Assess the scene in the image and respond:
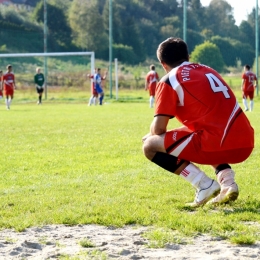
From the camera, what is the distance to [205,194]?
18.2 ft

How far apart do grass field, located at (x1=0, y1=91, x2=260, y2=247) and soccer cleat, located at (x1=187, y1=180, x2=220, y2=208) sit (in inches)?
4.4

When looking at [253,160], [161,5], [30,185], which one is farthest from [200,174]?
[161,5]

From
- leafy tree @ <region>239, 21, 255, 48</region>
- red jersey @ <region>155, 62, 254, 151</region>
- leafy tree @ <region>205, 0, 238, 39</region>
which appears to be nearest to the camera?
red jersey @ <region>155, 62, 254, 151</region>

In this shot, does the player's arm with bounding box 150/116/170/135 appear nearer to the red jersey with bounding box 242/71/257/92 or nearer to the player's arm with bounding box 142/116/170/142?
the player's arm with bounding box 142/116/170/142

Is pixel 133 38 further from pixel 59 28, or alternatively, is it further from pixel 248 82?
pixel 248 82

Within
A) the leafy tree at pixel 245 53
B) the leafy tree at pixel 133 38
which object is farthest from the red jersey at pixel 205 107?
the leafy tree at pixel 133 38

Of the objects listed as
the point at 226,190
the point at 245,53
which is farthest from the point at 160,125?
the point at 245,53

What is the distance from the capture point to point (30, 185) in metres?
6.98

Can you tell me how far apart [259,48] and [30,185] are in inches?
1238

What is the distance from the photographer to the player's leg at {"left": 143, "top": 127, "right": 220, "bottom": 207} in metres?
5.47

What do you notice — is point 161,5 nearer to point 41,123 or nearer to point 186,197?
point 41,123

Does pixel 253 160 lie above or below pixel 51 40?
below

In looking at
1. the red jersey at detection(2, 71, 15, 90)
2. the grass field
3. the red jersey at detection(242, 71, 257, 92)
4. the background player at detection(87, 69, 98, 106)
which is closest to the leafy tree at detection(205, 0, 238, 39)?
the background player at detection(87, 69, 98, 106)

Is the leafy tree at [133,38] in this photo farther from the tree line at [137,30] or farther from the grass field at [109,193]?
the grass field at [109,193]
